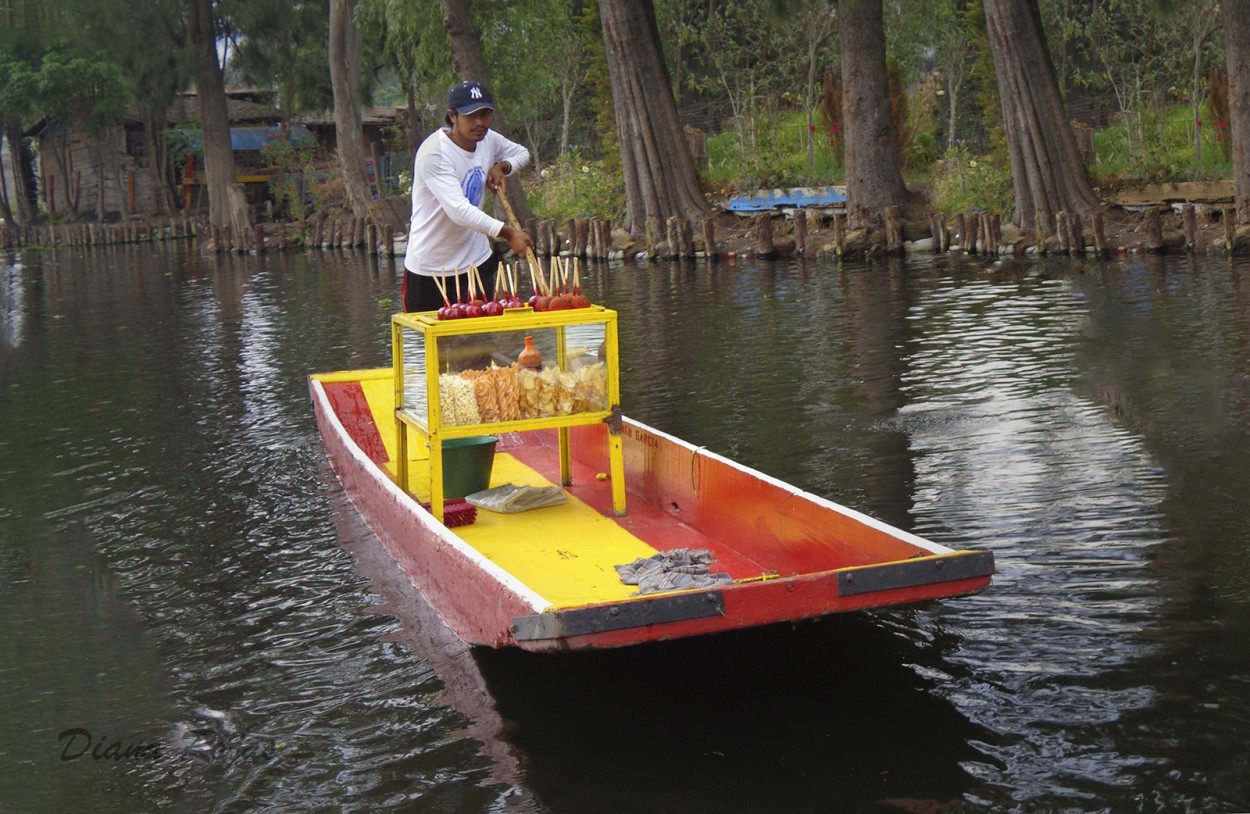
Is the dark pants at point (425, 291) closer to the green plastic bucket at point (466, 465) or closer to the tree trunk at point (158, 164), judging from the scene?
the green plastic bucket at point (466, 465)

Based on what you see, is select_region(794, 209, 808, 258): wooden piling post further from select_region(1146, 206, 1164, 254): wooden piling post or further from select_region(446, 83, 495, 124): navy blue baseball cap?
select_region(446, 83, 495, 124): navy blue baseball cap

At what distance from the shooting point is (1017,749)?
5.15 m

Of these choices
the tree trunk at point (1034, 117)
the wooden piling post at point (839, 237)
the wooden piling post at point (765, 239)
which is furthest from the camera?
the wooden piling post at point (765, 239)

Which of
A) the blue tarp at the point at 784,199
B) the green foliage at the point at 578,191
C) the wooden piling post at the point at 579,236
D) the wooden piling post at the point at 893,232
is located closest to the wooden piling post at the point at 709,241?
the blue tarp at the point at 784,199

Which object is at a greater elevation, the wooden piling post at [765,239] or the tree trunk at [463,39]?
the tree trunk at [463,39]

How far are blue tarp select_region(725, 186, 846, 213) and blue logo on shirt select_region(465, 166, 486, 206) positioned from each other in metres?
22.0

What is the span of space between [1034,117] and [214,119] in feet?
101

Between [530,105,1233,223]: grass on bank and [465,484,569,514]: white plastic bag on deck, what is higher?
[530,105,1233,223]: grass on bank

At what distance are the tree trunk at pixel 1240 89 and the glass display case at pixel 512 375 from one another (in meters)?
16.0

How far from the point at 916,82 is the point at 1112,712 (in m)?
34.3

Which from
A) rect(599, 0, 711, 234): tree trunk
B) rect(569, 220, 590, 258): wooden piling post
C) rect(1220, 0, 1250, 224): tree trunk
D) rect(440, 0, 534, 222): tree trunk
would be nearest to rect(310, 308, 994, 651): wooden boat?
rect(1220, 0, 1250, 224): tree trunk

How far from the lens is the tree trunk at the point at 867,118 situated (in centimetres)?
2495

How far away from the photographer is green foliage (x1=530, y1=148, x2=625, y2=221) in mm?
33406

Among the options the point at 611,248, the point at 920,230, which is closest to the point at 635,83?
the point at 611,248
